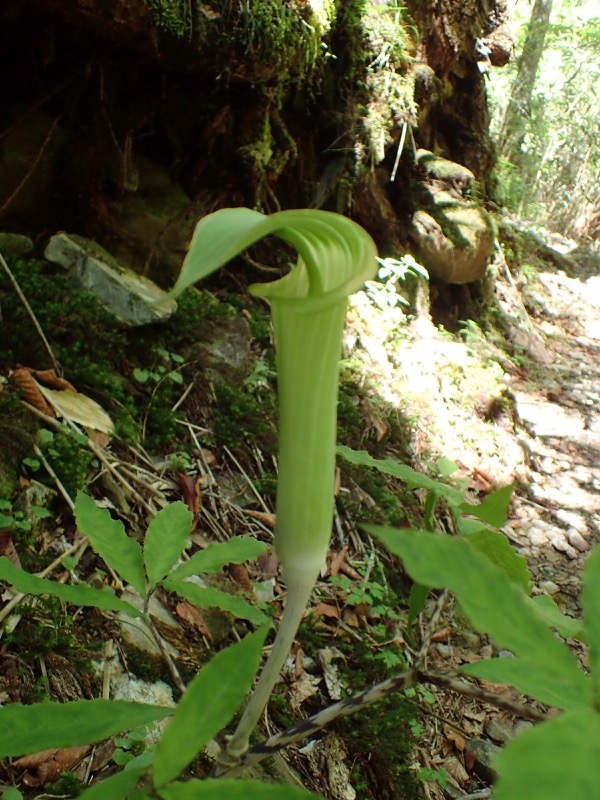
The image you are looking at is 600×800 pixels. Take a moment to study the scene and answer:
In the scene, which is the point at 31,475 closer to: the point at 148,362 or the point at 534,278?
the point at 148,362

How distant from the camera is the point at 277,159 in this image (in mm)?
3201

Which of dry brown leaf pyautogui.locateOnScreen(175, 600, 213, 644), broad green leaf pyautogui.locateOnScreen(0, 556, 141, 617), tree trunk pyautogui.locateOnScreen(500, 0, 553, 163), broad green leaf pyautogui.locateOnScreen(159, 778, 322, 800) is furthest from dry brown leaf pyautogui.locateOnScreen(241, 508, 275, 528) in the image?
tree trunk pyautogui.locateOnScreen(500, 0, 553, 163)

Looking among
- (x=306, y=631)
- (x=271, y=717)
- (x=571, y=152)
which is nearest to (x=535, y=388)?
(x=306, y=631)

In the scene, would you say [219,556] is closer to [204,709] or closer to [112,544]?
[112,544]

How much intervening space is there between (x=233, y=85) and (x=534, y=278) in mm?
5814

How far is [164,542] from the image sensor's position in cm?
73

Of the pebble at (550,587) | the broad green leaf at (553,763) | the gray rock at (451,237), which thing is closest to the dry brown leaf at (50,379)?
the broad green leaf at (553,763)

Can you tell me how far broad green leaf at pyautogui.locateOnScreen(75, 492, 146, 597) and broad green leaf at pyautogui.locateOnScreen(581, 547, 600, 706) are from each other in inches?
18.5

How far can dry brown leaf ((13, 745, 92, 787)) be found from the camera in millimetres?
1030

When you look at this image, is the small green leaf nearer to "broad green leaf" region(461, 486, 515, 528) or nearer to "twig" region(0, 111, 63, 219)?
"broad green leaf" region(461, 486, 515, 528)

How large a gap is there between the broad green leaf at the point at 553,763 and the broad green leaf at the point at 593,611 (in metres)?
0.07

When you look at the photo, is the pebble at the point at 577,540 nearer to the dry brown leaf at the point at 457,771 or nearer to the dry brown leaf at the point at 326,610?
the dry brown leaf at the point at 457,771

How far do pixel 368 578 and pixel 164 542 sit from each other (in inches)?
61.4

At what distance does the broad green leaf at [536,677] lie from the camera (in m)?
0.39
